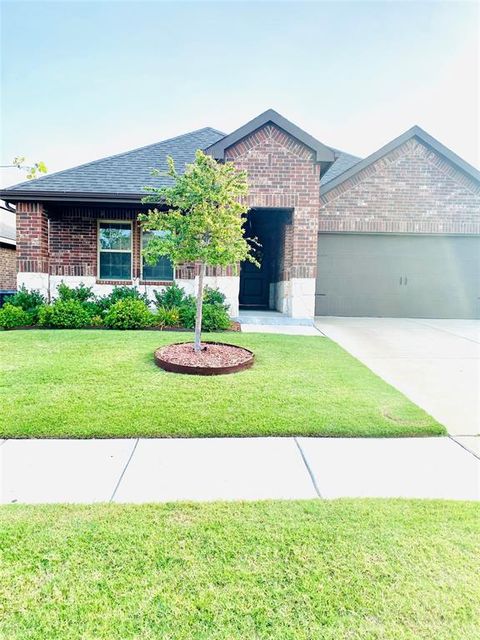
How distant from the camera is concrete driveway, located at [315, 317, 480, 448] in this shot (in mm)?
4633

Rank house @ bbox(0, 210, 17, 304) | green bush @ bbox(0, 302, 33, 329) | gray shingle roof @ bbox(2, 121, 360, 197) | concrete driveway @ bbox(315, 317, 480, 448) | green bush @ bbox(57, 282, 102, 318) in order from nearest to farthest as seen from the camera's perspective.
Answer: concrete driveway @ bbox(315, 317, 480, 448)
green bush @ bbox(0, 302, 33, 329)
green bush @ bbox(57, 282, 102, 318)
gray shingle roof @ bbox(2, 121, 360, 197)
house @ bbox(0, 210, 17, 304)

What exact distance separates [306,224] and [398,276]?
414cm

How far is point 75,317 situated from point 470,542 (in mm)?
8635

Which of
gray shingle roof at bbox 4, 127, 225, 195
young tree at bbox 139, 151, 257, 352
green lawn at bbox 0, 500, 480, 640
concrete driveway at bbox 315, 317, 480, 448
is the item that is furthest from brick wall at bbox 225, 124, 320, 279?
green lawn at bbox 0, 500, 480, 640

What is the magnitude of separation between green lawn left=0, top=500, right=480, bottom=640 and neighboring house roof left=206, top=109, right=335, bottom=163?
9.73m

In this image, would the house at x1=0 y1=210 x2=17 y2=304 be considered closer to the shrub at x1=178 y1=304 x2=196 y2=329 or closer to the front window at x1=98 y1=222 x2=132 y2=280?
the front window at x1=98 y1=222 x2=132 y2=280

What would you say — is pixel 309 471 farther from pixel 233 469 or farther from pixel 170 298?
pixel 170 298

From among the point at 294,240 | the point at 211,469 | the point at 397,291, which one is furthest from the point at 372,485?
the point at 397,291

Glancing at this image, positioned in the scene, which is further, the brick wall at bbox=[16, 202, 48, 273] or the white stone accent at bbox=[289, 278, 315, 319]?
the white stone accent at bbox=[289, 278, 315, 319]

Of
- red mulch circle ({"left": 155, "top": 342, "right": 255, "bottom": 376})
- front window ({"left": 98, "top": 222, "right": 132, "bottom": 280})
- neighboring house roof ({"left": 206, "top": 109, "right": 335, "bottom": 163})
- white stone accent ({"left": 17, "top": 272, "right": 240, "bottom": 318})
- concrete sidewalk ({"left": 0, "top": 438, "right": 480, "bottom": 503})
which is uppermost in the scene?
neighboring house roof ({"left": 206, "top": 109, "right": 335, "bottom": 163})

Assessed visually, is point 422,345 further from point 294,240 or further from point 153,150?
point 153,150

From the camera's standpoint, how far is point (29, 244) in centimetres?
1059

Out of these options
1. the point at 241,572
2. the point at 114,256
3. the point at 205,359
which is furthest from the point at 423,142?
the point at 241,572

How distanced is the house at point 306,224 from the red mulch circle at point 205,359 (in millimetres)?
4208
